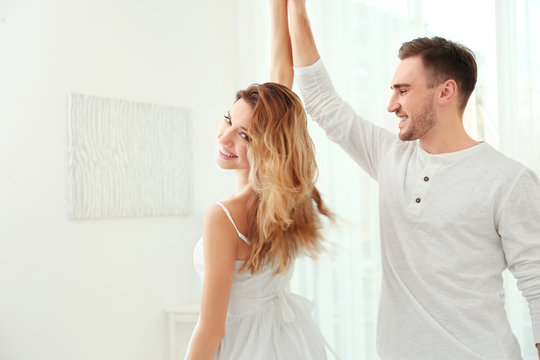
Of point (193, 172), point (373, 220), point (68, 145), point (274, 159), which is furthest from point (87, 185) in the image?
point (274, 159)

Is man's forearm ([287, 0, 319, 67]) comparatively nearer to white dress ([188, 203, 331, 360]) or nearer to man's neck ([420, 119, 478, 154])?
man's neck ([420, 119, 478, 154])

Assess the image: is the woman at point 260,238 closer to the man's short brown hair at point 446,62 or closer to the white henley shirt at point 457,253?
the white henley shirt at point 457,253

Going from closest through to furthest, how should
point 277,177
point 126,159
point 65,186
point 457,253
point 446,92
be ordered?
point 277,177 < point 457,253 < point 446,92 < point 65,186 < point 126,159

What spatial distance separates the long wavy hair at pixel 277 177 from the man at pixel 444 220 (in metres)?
0.30

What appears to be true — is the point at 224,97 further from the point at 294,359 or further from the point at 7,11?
the point at 294,359

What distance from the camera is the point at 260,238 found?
1.51m

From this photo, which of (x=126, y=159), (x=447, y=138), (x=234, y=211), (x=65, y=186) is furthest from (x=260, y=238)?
(x=126, y=159)

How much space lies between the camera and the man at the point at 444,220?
5.17ft

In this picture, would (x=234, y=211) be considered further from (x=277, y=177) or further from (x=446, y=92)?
(x=446, y=92)

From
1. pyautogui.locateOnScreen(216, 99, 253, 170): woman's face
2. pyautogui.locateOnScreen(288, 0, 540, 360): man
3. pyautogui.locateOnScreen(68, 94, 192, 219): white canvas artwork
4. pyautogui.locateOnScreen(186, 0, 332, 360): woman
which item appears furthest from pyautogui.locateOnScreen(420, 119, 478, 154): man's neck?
pyautogui.locateOnScreen(68, 94, 192, 219): white canvas artwork

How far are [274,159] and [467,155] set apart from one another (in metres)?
0.61

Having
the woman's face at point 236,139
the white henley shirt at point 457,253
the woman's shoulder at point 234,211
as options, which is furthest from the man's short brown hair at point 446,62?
the woman's shoulder at point 234,211

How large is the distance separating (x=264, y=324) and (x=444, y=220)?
0.61 metres

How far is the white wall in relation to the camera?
9.05ft
